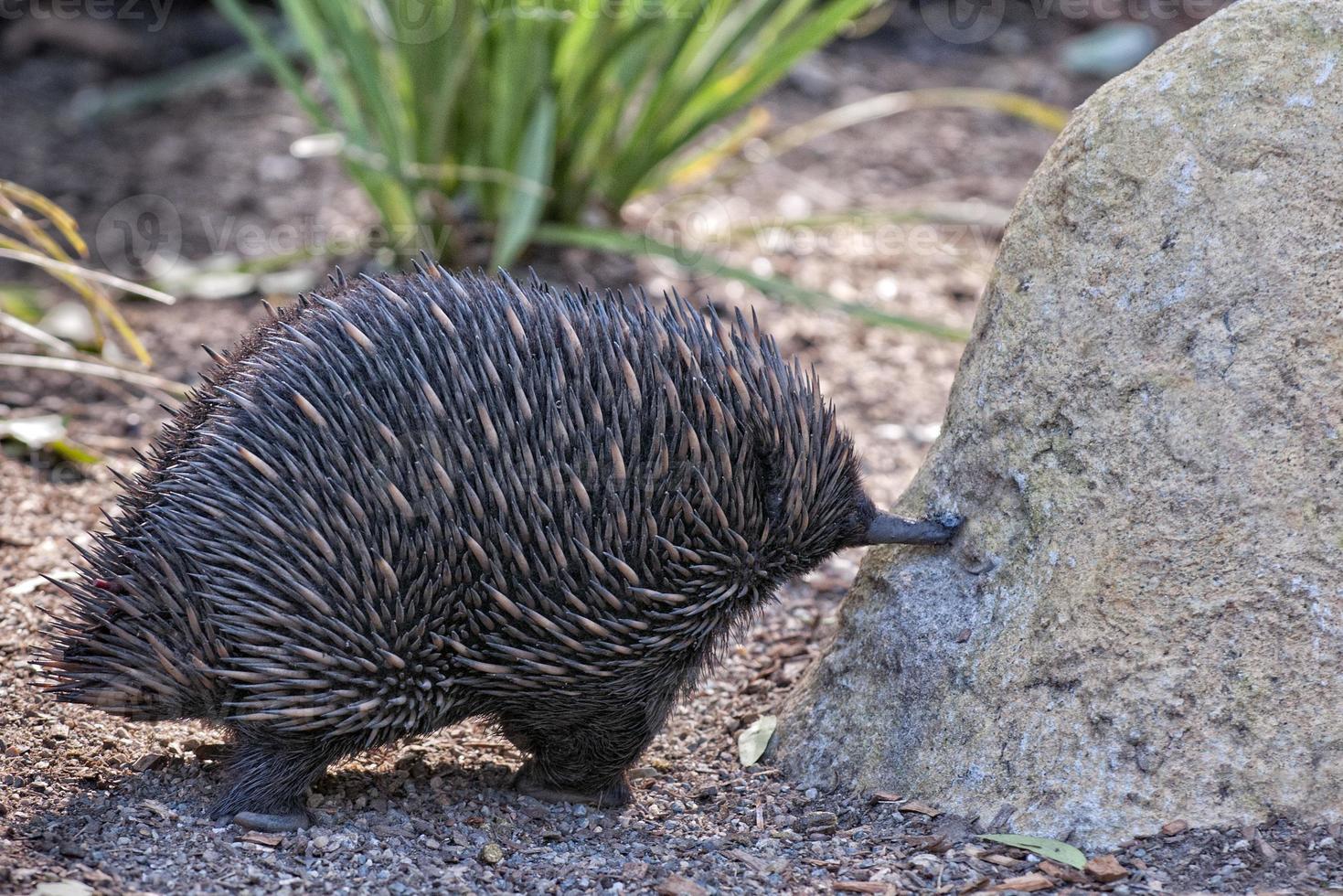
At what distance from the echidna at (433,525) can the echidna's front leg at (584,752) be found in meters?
0.02

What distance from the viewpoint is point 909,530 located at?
3713 millimetres

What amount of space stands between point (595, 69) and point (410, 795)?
154 inches

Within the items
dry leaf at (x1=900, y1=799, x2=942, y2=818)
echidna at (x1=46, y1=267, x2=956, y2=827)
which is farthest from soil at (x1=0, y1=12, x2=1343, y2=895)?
echidna at (x1=46, y1=267, x2=956, y2=827)

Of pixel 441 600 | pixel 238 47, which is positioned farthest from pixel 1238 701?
pixel 238 47

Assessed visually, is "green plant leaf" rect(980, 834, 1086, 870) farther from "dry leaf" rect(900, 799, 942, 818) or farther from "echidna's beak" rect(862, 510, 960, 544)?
"echidna's beak" rect(862, 510, 960, 544)

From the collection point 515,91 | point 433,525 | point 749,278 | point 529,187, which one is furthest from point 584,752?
point 515,91

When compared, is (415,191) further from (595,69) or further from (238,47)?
(238,47)

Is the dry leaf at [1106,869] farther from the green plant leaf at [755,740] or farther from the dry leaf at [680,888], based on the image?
the green plant leaf at [755,740]

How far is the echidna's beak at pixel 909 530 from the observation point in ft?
12.1

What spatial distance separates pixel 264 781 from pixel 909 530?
1.79 meters

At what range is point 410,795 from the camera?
3781 millimetres

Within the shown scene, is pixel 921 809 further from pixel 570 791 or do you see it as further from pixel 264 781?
pixel 264 781

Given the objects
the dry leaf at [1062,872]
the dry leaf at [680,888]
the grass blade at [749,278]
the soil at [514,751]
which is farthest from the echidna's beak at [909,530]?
the grass blade at [749,278]

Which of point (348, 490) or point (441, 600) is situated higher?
point (348, 490)
